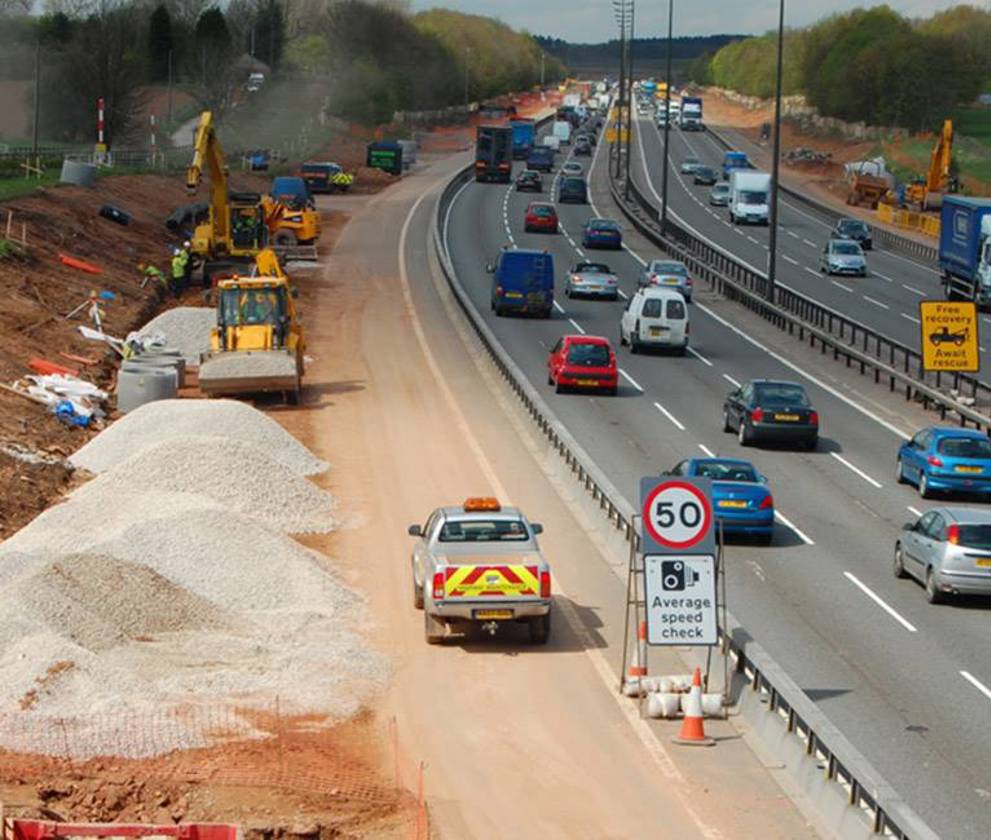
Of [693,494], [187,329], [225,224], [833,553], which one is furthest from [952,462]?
[225,224]

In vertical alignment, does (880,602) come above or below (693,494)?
below

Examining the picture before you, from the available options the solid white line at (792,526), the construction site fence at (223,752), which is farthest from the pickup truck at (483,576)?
the solid white line at (792,526)

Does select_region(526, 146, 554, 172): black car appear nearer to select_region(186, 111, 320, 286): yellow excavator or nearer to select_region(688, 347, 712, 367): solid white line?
select_region(186, 111, 320, 286): yellow excavator

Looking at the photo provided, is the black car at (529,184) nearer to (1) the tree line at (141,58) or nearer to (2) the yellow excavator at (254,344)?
(1) the tree line at (141,58)

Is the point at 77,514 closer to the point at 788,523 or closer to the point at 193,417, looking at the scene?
the point at 193,417

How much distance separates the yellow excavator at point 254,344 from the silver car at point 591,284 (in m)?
23.9

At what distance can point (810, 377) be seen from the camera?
181 feet

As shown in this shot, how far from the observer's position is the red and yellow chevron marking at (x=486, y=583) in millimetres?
25375

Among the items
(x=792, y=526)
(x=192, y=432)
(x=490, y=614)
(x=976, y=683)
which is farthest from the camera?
(x=192, y=432)

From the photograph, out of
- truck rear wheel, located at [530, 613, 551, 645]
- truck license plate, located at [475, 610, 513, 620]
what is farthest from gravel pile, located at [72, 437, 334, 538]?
truck license plate, located at [475, 610, 513, 620]

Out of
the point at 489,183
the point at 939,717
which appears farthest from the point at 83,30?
the point at 939,717

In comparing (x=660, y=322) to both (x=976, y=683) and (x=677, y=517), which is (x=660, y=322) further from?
(x=677, y=517)

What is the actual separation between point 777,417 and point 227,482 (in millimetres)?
13729

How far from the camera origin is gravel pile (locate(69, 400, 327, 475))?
121 ft
